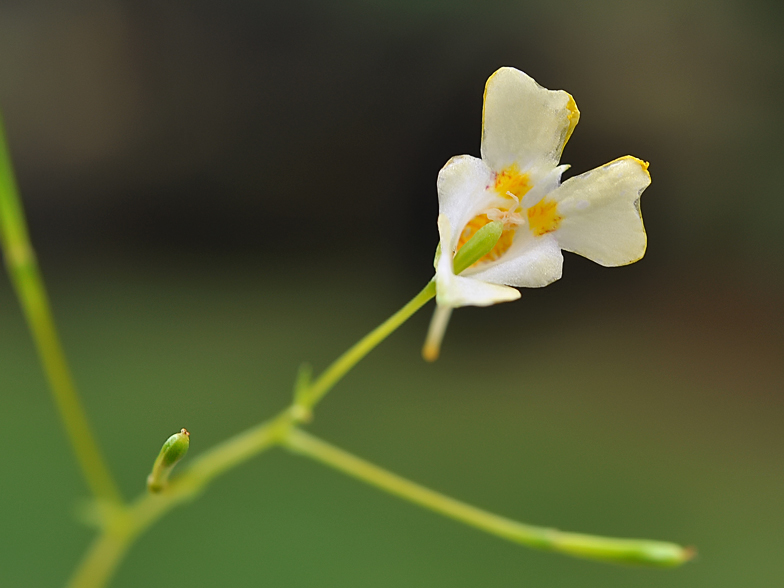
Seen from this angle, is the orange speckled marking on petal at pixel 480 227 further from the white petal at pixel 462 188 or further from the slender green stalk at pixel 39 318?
the slender green stalk at pixel 39 318

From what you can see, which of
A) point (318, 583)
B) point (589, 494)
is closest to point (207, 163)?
point (318, 583)

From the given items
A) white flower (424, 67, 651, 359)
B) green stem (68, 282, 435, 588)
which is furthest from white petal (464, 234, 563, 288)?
green stem (68, 282, 435, 588)

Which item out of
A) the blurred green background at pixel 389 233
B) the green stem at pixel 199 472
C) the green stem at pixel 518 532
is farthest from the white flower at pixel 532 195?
the blurred green background at pixel 389 233

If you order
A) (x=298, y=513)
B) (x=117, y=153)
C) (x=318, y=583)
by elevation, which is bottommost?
(x=318, y=583)

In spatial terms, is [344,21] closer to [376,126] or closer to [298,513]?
[376,126]

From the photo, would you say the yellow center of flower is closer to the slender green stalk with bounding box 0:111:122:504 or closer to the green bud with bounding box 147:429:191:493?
the green bud with bounding box 147:429:191:493

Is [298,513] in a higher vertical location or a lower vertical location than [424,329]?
lower

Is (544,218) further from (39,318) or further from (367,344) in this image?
(39,318)
